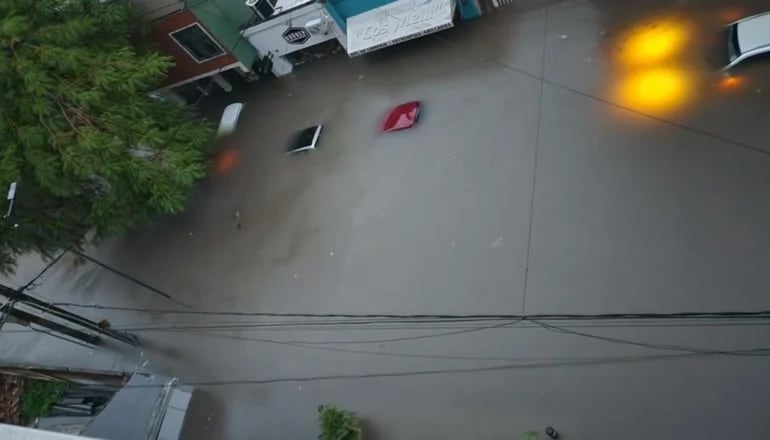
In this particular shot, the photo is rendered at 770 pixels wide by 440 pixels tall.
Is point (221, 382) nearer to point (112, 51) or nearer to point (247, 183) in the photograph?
point (247, 183)

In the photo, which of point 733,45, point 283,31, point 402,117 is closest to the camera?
point 733,45

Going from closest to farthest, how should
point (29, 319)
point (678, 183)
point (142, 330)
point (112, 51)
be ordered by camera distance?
point (678, 183) → point (29, 319) → point (112, 51) → point (142, 330)

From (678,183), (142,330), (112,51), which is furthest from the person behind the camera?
(142,330)

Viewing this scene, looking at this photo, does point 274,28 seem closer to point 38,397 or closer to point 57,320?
point 57,320

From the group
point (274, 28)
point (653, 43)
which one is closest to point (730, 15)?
point (653, 43)

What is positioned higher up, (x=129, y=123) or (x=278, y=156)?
(x=278, y=156)

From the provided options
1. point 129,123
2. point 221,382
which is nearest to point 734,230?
point 221,382
